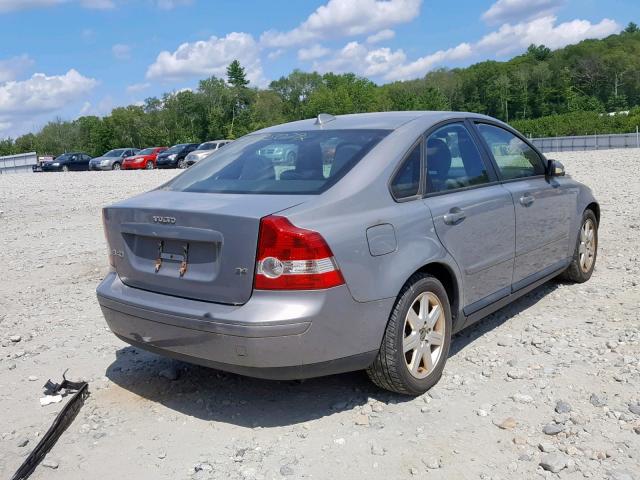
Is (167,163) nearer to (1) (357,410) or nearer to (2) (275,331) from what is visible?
(1) (357,410)

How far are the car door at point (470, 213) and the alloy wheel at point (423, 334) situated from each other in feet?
1.07

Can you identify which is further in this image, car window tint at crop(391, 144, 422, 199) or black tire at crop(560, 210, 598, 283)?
black tire at crop(560, 210, 598, 283)

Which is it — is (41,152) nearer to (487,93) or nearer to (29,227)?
(487,93)

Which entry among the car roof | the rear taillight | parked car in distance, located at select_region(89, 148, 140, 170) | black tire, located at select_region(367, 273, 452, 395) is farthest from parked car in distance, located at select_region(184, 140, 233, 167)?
the rear taillight

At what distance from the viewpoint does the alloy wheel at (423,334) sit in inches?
150

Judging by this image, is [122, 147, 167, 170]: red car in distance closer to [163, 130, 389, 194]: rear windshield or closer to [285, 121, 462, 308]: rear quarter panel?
[163, 130, 389, 194]: rear windshield

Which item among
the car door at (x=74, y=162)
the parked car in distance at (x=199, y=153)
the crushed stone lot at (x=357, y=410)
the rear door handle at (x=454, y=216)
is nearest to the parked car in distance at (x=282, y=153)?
the rear door handle at (x=454, y=216)

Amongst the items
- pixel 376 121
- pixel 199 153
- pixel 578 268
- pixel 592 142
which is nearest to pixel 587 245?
pixel 578 268

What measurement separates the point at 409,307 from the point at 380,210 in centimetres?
58

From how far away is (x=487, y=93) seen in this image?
111 m

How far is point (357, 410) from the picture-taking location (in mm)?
3775

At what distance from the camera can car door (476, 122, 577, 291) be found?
191 inches

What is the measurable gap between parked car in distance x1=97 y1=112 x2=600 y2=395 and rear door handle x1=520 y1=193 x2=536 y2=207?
17 millimetres

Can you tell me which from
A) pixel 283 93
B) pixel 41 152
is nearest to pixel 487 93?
pixel 283 93
